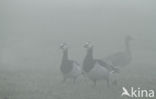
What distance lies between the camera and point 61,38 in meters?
28.1

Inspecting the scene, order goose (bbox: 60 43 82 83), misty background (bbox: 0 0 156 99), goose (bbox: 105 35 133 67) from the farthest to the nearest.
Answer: goose (bbox: 105 35 133 67)
goose (bbox: 60 43 82 83)
misty background (bbox: 0 0 156 99)

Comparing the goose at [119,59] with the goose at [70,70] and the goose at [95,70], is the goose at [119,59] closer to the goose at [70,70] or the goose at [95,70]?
the goose at [70,70]

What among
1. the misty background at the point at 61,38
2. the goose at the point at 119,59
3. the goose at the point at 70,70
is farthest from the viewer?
the goose at the point at 119,59

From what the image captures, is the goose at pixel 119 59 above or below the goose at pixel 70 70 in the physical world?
above

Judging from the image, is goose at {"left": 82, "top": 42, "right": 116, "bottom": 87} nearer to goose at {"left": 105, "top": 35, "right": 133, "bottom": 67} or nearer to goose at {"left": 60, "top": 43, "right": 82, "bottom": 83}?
→ goose at {"left": 60, "top": 43, "right": 82, "bottom": 83}

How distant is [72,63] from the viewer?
51.1 feet

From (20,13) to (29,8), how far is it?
131 cm

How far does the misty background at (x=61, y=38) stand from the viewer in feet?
48.4

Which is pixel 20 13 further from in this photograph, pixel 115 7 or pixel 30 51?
pixel 30 51

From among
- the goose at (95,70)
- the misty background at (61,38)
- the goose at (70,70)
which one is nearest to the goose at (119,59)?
the misty background at (61,38)

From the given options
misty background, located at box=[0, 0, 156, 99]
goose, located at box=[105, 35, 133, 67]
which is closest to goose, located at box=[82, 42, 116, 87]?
misty background, located at box=[0, 0, 156, 99]

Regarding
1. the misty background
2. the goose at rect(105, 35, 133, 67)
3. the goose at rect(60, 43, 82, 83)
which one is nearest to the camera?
the misty background

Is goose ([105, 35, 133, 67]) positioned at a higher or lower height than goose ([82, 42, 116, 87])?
higher

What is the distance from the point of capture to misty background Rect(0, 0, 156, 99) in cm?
1477
